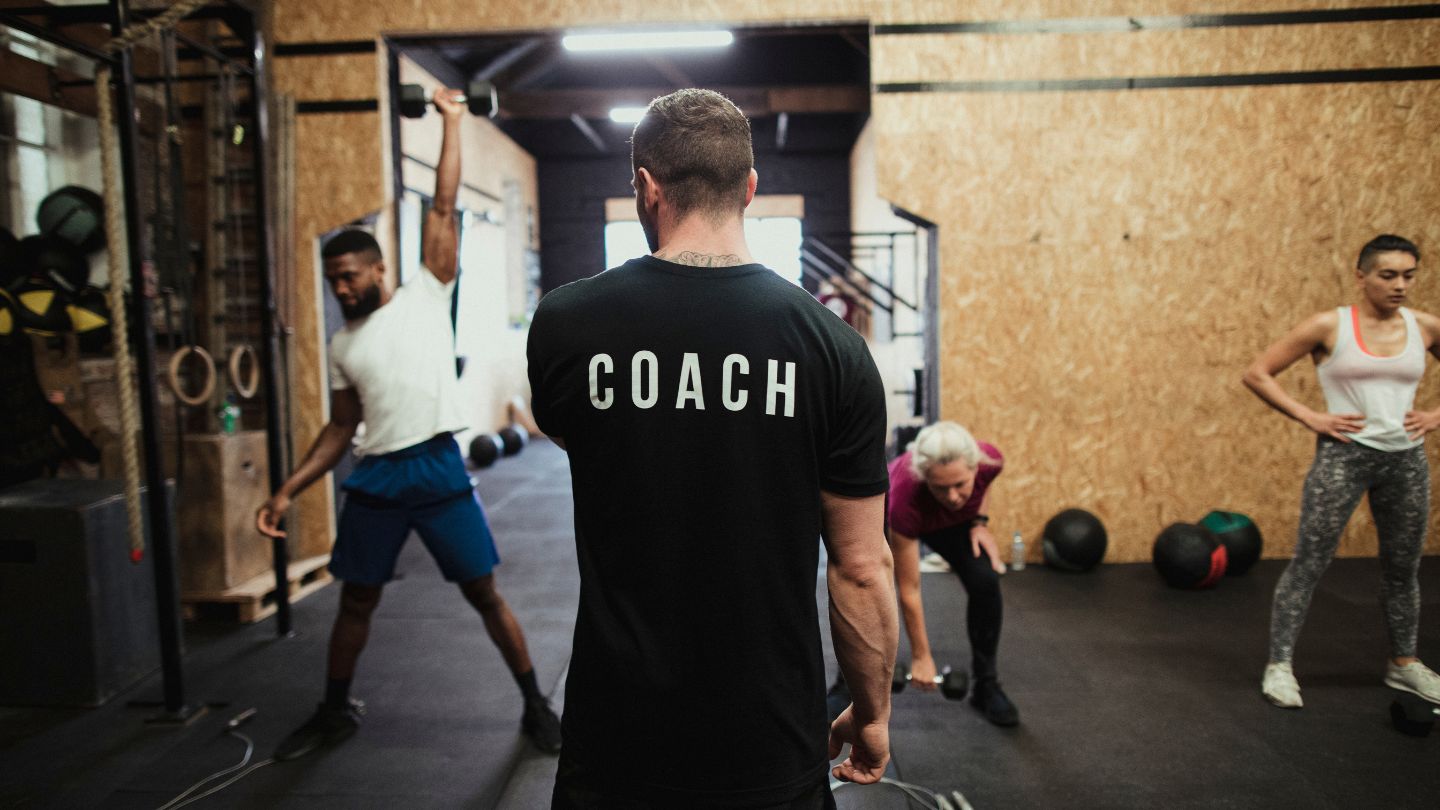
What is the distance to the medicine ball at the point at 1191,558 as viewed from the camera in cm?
380

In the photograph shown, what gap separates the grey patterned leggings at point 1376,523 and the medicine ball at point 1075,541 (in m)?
1.32

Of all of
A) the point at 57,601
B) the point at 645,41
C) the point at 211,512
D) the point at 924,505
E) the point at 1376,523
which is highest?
the point at 645,41

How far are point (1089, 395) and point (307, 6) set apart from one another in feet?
14.4

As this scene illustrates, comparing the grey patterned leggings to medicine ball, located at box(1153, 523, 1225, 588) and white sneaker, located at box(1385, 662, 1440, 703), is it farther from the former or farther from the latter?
medicine ball, located at box(1153, 523, 1225, 588)

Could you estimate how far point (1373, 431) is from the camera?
2.57 m

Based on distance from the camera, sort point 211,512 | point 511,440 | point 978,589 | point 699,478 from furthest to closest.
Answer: point 511,440, point 211,512, point 978,589, point 699,478

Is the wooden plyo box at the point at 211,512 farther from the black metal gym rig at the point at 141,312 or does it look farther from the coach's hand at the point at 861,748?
the coach's hand at the point at 861,748

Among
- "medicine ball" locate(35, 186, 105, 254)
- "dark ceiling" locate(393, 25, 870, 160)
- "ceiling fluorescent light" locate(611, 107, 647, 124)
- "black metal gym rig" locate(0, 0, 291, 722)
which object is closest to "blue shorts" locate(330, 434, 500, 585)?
"black metal gym rig" locate(0, 0, 291, 722)

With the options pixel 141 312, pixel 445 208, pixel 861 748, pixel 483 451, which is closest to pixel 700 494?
pixel 861 748

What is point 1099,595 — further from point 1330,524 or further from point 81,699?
point 81,699

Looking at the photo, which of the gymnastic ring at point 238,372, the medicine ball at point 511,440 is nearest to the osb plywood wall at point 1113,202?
the gymnastic ring at point 238,372

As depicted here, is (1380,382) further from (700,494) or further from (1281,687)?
(700,494)

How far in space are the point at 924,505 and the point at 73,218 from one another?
3944 millimetres

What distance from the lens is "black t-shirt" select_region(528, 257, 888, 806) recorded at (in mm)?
972
